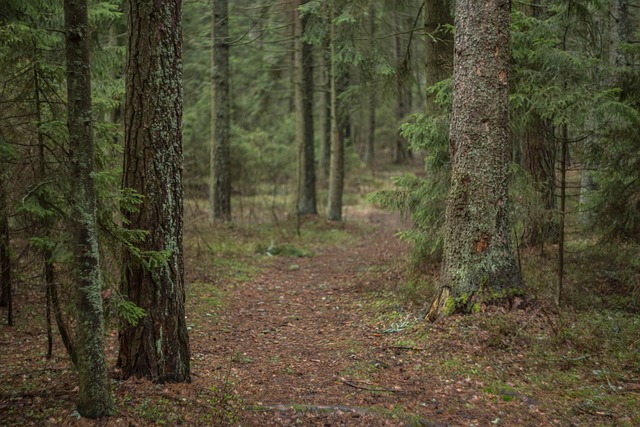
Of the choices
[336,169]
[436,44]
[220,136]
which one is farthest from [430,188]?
[336,169]

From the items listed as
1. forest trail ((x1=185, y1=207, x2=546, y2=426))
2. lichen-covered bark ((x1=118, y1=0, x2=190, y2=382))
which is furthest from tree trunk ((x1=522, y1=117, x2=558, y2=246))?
lichen-covered bark ((x1=118, y1=0, x2=190, y2=382))

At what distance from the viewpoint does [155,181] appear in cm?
463

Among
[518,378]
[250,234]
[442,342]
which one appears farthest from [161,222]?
[250,234]

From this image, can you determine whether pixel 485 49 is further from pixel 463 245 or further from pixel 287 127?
pixel 287 127

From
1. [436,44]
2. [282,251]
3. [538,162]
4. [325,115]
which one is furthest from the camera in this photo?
[325,115]

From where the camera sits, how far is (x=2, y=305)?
289 inches

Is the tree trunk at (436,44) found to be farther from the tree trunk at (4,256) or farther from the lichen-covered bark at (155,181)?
the tree trunk at (4,256)

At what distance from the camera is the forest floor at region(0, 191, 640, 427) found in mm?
4520

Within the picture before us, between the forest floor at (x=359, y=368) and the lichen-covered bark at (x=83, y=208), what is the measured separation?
52cm

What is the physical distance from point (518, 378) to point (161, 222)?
4.07 meters

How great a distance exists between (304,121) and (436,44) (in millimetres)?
7851

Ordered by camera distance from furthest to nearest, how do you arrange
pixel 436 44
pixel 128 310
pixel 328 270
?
pixel 328 270 → pixel 436 44 → pixel 128 310

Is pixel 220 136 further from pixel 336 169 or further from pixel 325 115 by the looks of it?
pixel 325 115

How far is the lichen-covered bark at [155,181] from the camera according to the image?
457 cm
